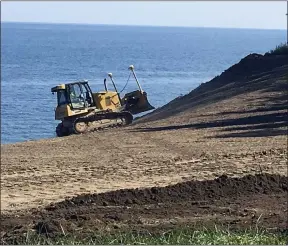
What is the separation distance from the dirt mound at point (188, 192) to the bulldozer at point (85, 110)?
599 inches

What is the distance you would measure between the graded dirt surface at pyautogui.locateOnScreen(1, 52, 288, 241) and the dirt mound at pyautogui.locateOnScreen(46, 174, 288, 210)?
16 millimetres

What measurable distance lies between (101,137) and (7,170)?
6942 millimetres

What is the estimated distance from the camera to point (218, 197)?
12.3m

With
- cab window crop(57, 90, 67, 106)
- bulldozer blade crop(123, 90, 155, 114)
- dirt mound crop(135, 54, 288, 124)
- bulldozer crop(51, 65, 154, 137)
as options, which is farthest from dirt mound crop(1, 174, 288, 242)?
bulldozer blade crop(123, 90, 155, 114)

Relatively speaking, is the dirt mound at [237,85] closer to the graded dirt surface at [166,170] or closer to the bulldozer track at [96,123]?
the graded dirt surface at [166,170]

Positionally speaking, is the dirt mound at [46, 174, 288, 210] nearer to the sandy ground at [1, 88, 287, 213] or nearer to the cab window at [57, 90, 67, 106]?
the sandy ground at [1, 88, 287, 213]

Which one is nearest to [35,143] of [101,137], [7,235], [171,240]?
[101,137]

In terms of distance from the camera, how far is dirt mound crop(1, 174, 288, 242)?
408 inches

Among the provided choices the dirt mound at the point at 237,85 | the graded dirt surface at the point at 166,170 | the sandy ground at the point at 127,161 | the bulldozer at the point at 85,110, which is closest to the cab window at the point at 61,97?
the bulldozer at the point at 85,110

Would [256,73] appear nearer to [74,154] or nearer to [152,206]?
[74,154]

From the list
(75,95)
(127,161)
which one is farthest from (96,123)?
(127,161)

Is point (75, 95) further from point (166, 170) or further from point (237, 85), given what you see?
point (166, 170)

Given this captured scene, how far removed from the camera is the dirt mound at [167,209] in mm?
10352

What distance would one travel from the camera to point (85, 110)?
92.2 feet
